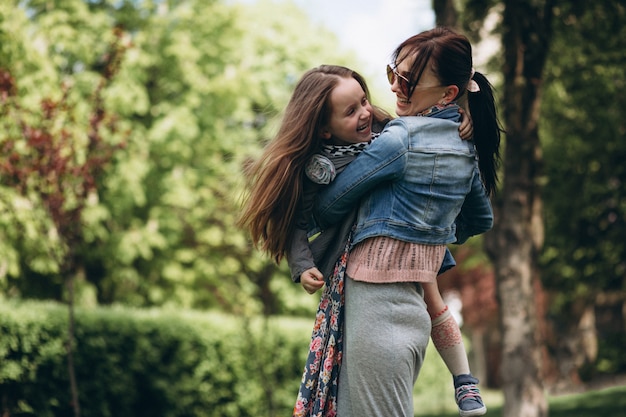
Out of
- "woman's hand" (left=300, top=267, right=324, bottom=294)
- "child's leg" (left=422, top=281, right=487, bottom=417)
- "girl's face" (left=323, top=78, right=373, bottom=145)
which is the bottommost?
"child's leg" (left=422, top=281, right=487, bottom=417)

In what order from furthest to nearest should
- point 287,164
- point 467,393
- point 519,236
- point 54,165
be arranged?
point 519,236, point 54,165, point 467,393, point 287,164

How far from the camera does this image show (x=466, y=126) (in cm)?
285

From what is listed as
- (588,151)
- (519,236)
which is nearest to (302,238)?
(519,236)

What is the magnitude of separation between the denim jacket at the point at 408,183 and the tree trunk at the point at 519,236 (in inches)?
234

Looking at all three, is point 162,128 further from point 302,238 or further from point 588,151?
point 302,238

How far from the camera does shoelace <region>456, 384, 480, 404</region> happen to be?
114 inches

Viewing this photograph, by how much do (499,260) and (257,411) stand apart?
5.22m

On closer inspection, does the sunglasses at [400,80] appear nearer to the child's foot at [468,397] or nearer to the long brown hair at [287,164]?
the long brown hair at [287,164]

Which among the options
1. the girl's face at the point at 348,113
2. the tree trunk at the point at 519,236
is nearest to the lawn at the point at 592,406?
the tree trunk at the point at 519,236

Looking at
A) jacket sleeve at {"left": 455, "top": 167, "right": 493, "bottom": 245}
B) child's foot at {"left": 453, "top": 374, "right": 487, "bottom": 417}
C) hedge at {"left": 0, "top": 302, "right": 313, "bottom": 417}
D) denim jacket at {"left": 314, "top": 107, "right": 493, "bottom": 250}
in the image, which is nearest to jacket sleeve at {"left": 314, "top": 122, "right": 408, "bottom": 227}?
denim jacket at {"left": 314, "top": 107, "right": 493, "bottom": 250}

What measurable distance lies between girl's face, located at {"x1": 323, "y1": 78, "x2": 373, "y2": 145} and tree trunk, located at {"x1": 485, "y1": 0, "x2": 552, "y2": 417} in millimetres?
5864

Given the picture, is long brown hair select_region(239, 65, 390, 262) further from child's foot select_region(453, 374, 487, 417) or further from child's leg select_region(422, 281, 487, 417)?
child's foot select_region(453, 374, 487, 417)

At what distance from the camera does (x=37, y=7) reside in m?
15.4

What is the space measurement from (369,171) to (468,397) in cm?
94
